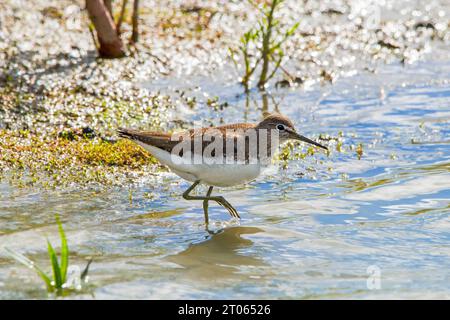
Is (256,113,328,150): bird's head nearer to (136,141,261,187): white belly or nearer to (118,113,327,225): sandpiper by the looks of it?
(118,113,327,225): sandpiper

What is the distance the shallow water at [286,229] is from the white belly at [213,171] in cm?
42

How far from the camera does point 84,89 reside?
10969 mm

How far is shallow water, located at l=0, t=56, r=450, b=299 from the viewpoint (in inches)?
239

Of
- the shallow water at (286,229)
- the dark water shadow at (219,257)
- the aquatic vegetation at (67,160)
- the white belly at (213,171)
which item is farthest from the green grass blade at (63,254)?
the aquatic vegetation at (67,160)

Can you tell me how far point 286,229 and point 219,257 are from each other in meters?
0.85

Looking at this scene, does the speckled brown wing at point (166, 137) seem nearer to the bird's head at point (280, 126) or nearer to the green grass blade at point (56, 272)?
the bird's head at point (280, 126)

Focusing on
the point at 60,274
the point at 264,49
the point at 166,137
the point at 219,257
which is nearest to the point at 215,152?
the point at 166,137

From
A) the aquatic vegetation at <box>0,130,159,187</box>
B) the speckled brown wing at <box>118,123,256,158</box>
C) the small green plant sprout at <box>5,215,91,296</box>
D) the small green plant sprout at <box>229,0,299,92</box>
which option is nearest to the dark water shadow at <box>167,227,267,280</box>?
the speckled brown wing at <box>118,123,256,158</box>

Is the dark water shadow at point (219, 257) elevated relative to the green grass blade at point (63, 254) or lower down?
lower down

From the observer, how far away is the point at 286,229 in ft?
24.3

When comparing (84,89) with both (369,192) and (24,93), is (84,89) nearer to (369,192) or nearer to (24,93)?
(24,93)

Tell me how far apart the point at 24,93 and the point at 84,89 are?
2.55 ft

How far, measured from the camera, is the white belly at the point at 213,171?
7301 millimetres

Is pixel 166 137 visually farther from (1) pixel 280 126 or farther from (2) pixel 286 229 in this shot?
(2) pixel 286 229
